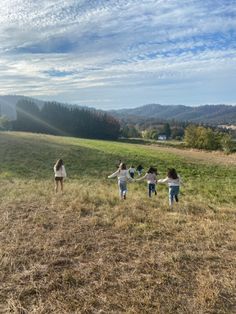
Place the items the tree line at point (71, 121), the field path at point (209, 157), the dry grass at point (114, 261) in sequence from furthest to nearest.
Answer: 1. the tree line at point (71, 121)
2. the field path at point (209, 157)
3. the dry grass at point (114, 261)

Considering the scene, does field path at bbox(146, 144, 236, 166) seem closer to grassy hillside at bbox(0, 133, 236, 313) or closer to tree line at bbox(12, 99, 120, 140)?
grassy hillside at bbox(0, 133, 236, 313)

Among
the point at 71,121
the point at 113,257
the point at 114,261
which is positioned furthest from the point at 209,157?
the point at 71,121

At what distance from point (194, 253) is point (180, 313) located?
9.38 feet

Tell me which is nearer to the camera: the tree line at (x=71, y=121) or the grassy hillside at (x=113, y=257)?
the grassy hillside at (x=113, y=257)

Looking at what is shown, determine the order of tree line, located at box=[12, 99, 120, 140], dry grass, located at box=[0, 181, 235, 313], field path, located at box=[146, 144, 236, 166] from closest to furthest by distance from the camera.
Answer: dry grass, located at box=[0, 181, 235, 313]
field path, located at box=[146, 144, 236, 166]
tree line, located at box=[12, 99, 120, 140]

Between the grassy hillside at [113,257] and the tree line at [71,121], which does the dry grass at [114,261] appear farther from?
the tree line at [71,121]

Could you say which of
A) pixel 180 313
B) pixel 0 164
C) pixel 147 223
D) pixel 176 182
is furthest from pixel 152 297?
pixel 0 164

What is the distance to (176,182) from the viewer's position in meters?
16.4

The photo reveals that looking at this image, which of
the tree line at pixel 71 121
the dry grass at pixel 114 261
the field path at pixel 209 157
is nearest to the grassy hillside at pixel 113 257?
the dry grass at pixel 114 261

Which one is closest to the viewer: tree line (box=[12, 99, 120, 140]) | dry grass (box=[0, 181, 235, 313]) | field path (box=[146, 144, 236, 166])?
dry grass (box=[0, 181, 235, 313])

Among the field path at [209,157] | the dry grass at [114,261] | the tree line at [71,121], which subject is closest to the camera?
the dry grass at [114,261]

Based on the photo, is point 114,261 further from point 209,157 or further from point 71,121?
point 71,121

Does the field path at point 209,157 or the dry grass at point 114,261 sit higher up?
the dry grass at point 114,261

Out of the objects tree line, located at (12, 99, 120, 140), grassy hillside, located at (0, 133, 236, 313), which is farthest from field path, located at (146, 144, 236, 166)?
tree line, located at (12, 99, 120, 140)
